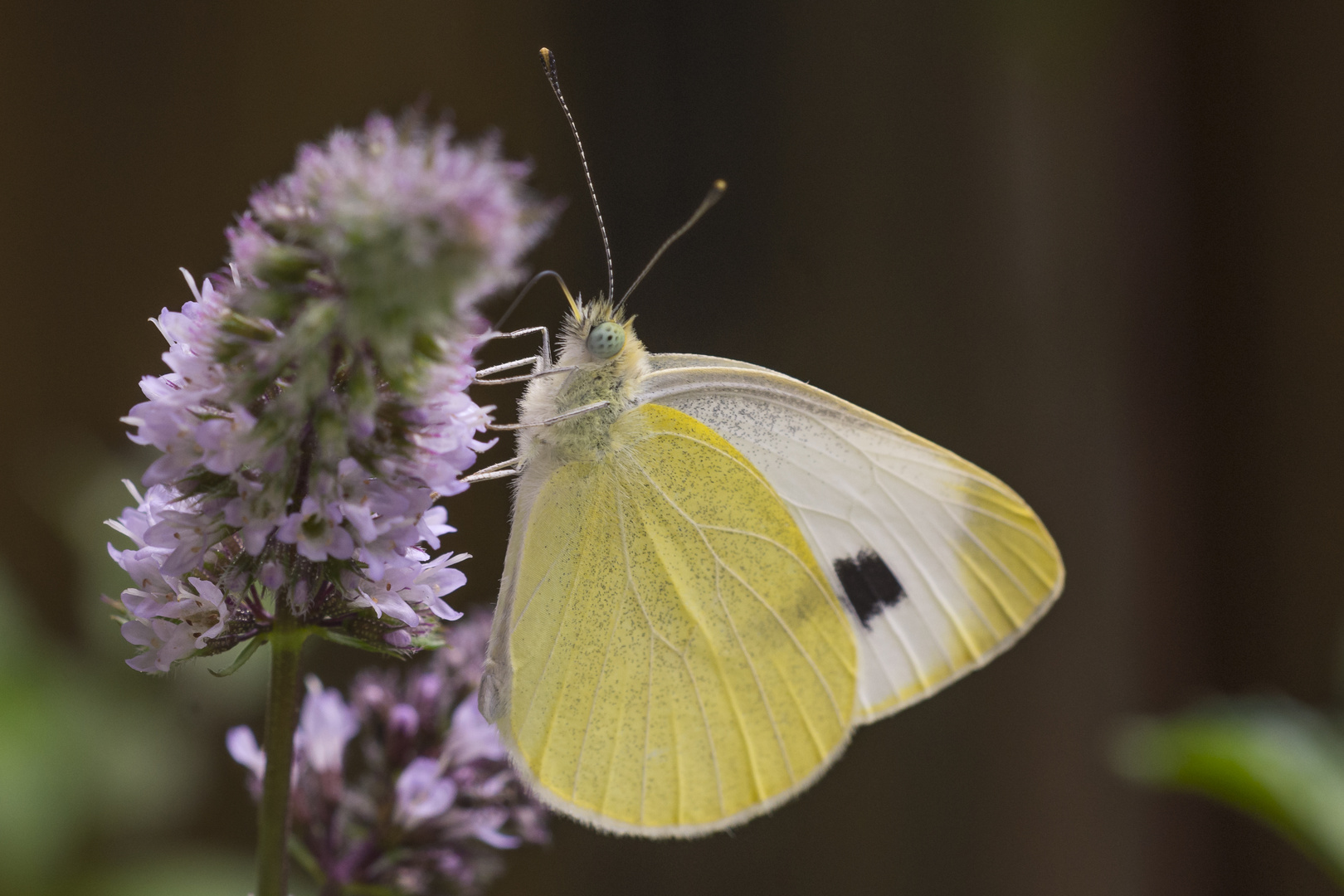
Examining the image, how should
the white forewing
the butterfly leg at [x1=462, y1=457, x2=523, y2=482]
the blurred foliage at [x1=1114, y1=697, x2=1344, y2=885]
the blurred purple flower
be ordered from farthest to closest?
1. the blurred foliage at [x1=1114, y1=697, x2=1344, y2=885]
2. the white forewing
3. the butterfly leg at [x1=462, y1=457, x2=523, y2=482]
4. the blurred purple flower

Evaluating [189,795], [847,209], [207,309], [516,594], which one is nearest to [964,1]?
[847,209]

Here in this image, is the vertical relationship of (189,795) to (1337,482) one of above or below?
below

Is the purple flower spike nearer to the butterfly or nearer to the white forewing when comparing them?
Answer: the butterfly

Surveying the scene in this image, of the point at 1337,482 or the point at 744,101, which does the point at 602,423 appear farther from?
the point at 1337,482

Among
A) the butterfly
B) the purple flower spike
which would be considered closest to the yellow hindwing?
the butterfly

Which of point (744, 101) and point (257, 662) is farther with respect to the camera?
point (744, 101)

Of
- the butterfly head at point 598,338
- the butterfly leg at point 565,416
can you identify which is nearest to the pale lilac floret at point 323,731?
the butterfly leg at point 565,416

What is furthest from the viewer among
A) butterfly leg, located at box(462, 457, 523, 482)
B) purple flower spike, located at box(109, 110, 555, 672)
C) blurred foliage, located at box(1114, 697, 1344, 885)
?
blurred foliage, located at box(1114, 697, 1344, 885)

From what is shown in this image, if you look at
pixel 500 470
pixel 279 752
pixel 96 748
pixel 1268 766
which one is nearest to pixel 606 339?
pixel 500 470
